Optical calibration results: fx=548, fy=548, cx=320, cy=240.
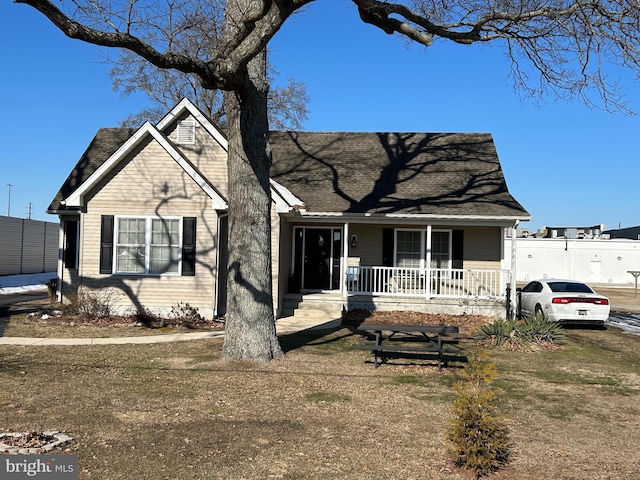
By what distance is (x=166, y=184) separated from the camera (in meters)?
15.4

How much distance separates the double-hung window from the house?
0.03 m

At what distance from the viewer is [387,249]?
18.8 m

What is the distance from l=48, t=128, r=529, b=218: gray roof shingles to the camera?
17469mm

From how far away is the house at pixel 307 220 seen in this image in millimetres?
15258

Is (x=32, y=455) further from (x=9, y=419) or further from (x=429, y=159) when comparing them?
(x=429, y=159)

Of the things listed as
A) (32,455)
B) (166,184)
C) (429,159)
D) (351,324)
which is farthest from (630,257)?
(32,455)

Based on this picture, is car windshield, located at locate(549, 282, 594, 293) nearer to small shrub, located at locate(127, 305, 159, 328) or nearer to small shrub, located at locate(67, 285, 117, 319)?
small shrub, located at locate(127, 305, 159, 328)

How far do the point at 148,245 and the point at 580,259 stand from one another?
41.4 metres

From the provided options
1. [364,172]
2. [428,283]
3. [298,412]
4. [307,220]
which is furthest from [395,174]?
[298,412]

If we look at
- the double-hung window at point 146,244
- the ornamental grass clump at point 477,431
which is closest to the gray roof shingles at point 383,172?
Result: the double-hung window at point 146,244

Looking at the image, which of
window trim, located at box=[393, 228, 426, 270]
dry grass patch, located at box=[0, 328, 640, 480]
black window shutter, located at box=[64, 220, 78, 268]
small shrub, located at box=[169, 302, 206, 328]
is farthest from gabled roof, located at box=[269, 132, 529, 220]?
black window shutter, located at box=[64, 220, 78, 268]

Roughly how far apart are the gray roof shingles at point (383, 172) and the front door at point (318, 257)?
1.36 meters

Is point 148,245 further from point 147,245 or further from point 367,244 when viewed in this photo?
point 367,244

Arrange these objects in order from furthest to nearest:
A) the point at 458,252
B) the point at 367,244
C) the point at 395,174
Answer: the point at 395,174, the point at 367,244, the point at 458,252
